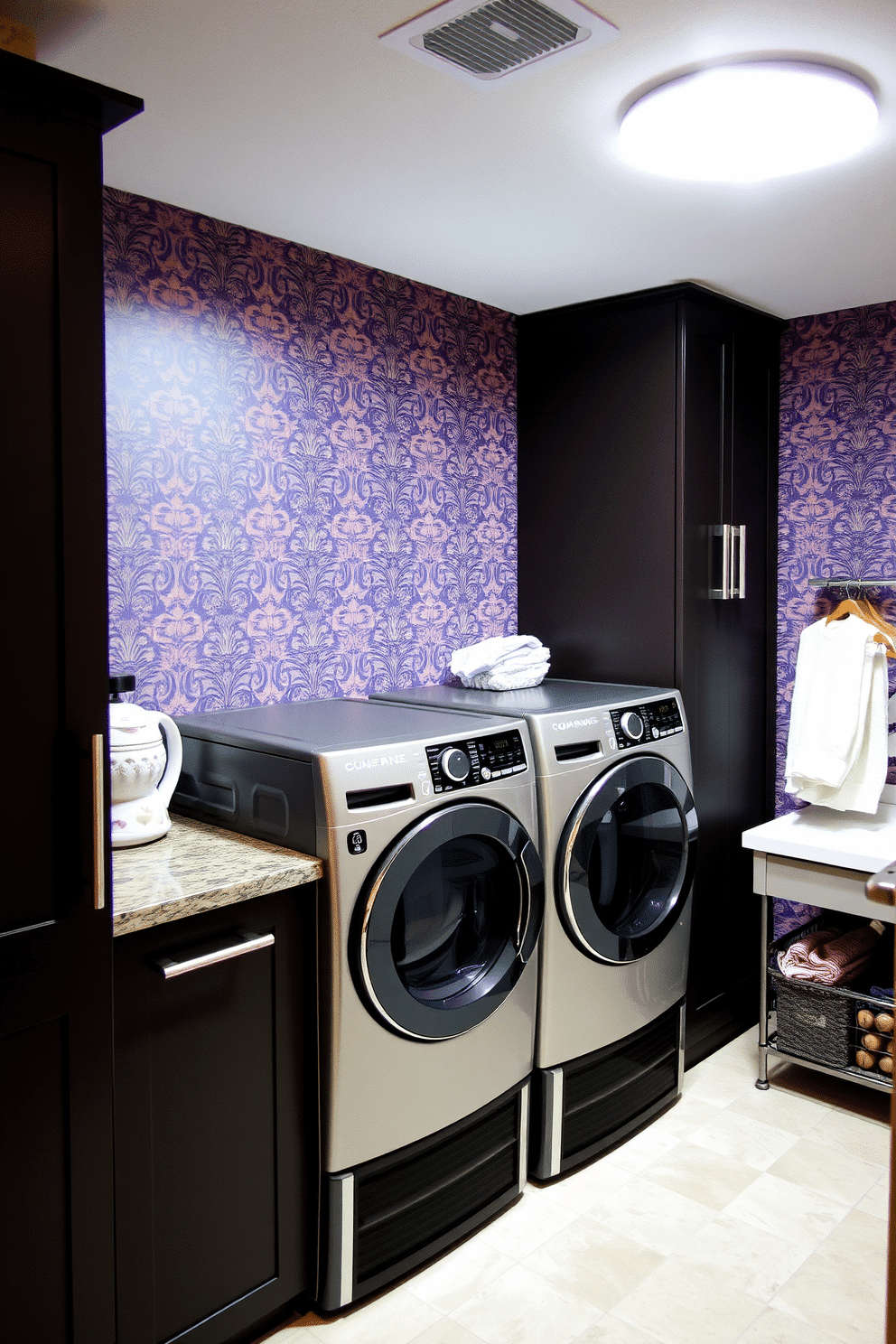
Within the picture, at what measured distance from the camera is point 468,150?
1.94 m

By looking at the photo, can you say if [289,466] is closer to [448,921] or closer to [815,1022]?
[448,921]

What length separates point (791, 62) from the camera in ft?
5.31

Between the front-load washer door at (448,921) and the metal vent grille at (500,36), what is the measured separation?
1348 millimetres

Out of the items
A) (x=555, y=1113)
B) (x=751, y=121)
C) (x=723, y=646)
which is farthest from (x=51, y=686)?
(x=723, y=646)

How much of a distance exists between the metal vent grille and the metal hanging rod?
1975 mm

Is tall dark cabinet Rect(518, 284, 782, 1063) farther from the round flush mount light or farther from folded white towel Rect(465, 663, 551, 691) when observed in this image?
the round flush mount light

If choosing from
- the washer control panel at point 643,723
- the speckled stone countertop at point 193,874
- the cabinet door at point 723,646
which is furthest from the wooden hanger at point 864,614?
the speckled stone countertop at point 193,874

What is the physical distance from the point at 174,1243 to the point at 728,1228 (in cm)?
126

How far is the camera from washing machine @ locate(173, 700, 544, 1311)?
1884mm

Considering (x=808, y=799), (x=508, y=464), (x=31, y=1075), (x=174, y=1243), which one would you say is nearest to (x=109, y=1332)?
(x=174, y=1243)

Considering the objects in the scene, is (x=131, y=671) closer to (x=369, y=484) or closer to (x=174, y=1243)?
(x=369, y=484)

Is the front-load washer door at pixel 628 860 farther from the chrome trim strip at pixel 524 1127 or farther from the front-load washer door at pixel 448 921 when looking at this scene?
the chrome trim strip at pixel 524 1127

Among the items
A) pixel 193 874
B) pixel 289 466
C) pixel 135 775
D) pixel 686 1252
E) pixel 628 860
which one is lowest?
pixel 686 1252

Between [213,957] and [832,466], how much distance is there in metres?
2.60
